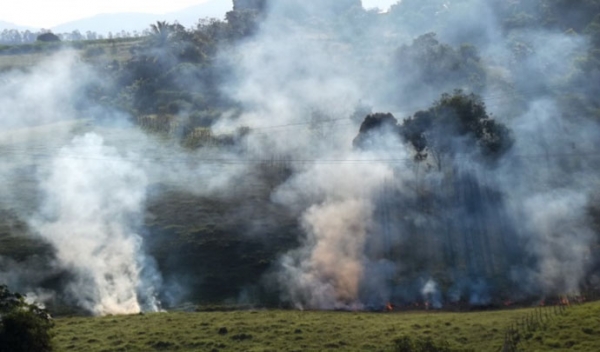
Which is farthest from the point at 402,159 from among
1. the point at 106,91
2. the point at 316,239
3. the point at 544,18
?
the point at 544,18

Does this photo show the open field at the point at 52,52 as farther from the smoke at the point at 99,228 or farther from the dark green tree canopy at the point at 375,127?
the dark green tree canopy at the point at 375,127

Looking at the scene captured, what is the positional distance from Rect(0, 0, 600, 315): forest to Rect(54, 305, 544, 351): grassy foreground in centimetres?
481

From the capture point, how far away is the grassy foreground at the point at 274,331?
140ft

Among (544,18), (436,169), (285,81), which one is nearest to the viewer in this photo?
(436,169)

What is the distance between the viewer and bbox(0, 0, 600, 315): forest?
56406 millimetres

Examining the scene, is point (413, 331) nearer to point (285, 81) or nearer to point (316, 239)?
point (316, 239)

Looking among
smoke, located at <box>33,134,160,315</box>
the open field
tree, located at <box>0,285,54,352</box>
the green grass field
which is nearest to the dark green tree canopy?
smoke, located at <box>33,134,160,315</box>

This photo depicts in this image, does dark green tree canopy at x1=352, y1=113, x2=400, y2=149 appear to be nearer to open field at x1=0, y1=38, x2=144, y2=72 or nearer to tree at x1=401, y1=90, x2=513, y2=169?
tree at x1=401, y1=90, x2=513, y2=169

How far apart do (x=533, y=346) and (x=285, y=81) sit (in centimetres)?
9633

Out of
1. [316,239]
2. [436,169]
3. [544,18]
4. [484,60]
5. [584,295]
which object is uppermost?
[544,18]

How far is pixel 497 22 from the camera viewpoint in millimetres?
154875

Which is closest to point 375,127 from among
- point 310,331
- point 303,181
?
point 303,181

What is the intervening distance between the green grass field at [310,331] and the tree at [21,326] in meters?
3.83

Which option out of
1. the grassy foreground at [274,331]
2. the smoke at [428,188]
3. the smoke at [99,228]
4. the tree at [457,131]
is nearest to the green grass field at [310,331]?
the grassy foreground at [274,331]
